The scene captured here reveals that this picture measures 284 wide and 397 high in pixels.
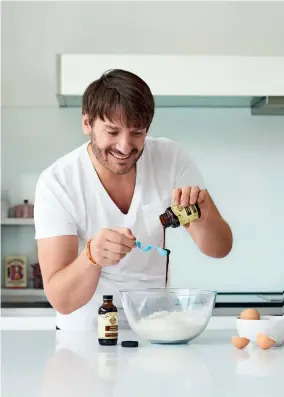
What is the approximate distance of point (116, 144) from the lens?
7.04 ft

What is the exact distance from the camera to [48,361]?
1.64 metres

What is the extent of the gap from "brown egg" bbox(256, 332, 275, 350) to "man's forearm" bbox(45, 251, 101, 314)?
462 mm

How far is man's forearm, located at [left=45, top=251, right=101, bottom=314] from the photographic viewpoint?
6.63 feet

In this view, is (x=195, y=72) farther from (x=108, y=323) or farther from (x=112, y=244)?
(x=108, y=323)

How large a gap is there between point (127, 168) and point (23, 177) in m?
1.91

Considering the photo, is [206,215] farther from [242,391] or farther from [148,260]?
[242,391]

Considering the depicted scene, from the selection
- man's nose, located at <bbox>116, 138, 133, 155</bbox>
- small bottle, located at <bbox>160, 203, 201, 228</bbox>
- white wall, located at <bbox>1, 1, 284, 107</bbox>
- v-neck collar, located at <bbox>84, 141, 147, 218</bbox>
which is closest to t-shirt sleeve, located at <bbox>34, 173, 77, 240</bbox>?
v-neck collar, located at <bbox>84, 141, 147, 218</bbox>

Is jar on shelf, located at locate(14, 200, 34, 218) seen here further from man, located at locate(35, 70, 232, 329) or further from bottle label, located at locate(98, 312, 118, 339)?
bottle label, located at locate(98, 312, 118, 339)

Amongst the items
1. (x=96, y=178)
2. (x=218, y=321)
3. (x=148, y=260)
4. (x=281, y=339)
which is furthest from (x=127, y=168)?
(x=218, y=321)

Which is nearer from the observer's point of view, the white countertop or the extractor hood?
the white countertop

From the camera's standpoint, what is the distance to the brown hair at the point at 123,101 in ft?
6.88

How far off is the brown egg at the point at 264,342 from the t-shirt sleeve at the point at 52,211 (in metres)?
0.64

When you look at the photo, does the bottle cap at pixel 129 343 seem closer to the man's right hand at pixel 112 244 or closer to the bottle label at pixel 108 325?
the bottle label at pixel 108 325

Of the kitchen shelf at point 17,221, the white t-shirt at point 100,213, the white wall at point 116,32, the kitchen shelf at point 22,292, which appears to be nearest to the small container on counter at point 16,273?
the kitchen shelf at point 22,292
